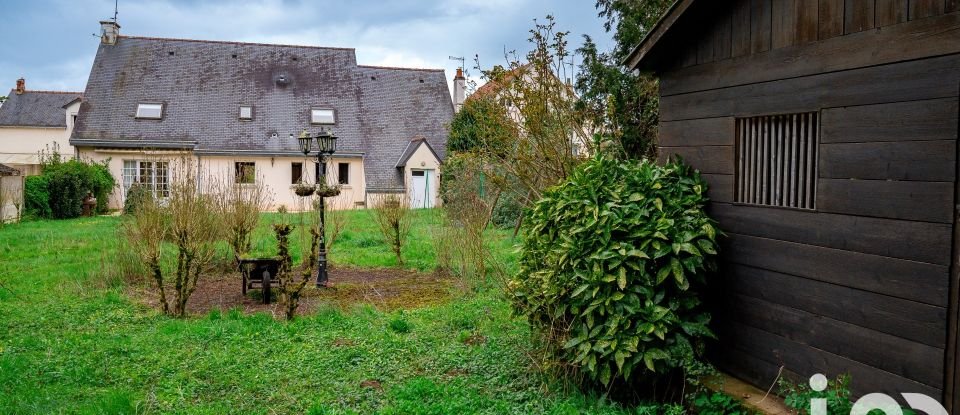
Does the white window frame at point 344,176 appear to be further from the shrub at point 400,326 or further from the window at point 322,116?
the shrub at point 400,326

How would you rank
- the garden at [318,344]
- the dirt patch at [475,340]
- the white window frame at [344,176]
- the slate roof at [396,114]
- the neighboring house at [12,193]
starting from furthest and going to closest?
the slate roof at [396,114] < the white window frame at [344,176] < the neighboring house at [12,193] < the dirt patch at [475,340] < the garden at [318,344]

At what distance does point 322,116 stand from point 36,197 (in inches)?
435

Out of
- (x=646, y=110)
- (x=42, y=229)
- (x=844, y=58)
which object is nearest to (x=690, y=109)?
(x=844, y=58)

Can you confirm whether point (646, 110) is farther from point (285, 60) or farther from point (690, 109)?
point (285, 60)

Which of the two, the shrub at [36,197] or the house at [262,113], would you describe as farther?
the house at [262,113]

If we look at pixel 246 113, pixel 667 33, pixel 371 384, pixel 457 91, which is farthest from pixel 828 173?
pixel 457 91

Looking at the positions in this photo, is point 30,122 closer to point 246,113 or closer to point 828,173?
point 246,113

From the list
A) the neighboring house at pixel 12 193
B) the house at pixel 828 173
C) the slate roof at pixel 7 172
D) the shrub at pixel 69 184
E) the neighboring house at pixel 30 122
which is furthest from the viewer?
the neighboring house at pixel 30 122

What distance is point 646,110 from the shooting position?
9.62m

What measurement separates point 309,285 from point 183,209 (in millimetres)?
2162

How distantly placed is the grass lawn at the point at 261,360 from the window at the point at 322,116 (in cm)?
1899

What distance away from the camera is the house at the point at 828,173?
3.52 metres

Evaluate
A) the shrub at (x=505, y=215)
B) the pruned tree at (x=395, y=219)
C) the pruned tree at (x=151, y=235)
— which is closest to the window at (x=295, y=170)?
the shrub at (x=505, y=215)

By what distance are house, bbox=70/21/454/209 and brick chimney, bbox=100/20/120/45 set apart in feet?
0.14
